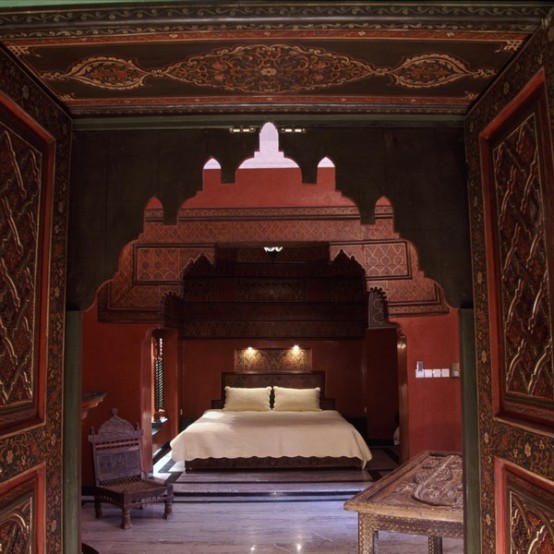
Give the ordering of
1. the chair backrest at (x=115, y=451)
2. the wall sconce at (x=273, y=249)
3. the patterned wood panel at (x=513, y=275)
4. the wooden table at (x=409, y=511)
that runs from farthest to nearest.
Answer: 1. the wall sconce at (x=273, y=249)
2. the chair backrest at (x=115, y=451)
3. the wooden table at (x=409, y=511)
4. the patterned wood panel at (x=513, y=275)

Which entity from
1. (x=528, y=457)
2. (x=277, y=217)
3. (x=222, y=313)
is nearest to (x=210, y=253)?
(x=277, y=217)

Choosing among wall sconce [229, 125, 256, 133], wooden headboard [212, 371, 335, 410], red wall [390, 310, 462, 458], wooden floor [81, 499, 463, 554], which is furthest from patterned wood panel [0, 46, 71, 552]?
wooden headboard [212, 371, 335, 410]

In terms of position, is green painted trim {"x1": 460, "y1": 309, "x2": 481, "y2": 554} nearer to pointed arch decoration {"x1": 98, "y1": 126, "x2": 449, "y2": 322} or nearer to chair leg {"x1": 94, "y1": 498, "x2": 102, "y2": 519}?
pointed arch decoration {"x1": 98, "y1": 126, "x2": 449, "y2": 322}

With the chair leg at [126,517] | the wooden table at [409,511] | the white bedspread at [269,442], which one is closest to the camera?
the wooden table at [409,511]

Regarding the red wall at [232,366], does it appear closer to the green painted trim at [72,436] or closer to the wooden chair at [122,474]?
the wooden chair at [122,474]

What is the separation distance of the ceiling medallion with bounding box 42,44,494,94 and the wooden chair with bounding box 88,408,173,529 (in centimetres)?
473

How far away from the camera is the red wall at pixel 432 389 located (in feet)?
24.2

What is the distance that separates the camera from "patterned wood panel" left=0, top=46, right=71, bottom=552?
2.47 m

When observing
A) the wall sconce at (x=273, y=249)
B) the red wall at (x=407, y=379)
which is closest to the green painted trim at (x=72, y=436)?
the red wall at (x=407, y=379)

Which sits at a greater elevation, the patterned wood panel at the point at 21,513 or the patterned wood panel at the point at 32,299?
the patterned wood panel at the point at 32,299

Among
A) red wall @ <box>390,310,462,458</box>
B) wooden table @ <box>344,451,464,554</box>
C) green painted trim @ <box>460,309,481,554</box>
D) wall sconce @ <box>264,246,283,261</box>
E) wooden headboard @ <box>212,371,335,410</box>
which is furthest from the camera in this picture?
wooden headboard @ <box>212,371,335,410</box>

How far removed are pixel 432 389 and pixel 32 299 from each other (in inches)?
227

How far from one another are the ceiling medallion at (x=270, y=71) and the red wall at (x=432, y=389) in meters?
5.17

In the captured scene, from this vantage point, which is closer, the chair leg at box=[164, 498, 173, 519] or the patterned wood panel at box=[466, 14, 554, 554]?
the patterned wood panel at box=[466, 14, 554, 554]
